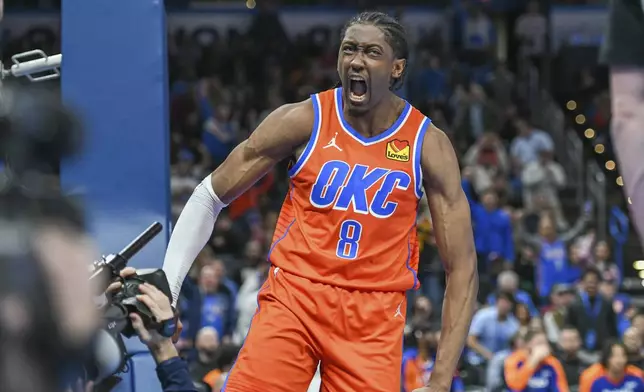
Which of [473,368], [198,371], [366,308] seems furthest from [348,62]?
[473,368]

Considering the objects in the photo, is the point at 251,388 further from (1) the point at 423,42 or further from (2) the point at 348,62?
(1) the point at 423,42

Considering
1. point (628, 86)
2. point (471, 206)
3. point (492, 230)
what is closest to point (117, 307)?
point (628, 86)

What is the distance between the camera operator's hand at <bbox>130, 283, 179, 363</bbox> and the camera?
3.30 meters

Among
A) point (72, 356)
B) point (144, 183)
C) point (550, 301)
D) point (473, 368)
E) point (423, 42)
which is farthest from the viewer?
point (423, 42)

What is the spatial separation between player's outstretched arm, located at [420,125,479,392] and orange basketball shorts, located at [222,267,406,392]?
0.25m

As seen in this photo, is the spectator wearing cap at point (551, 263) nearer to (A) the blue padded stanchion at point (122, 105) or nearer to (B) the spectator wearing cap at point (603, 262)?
→ (B) the spectator wearing cap at point (603, 262)

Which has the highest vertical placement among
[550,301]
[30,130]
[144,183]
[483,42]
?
[30,130]

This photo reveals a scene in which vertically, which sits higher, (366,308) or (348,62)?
(348,62)

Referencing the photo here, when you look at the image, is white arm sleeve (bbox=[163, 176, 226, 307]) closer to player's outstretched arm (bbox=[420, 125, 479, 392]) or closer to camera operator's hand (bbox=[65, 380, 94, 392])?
player's outstretched arm (bbox=[420, 125, 479, 392])

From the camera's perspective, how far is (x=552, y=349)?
38.0 feet

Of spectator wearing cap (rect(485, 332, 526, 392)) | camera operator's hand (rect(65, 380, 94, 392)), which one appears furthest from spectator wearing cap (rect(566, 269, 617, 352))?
camera operator's hand (rect(65, 380, 94, 392))

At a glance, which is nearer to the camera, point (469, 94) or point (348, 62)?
point (348, 62)

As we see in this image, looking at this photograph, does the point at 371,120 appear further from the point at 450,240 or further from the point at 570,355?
the point at 570,355

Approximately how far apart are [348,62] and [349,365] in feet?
4.08
